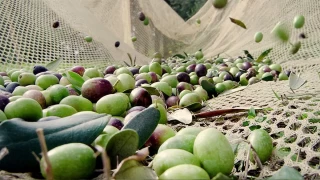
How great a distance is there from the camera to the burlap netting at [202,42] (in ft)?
3.11

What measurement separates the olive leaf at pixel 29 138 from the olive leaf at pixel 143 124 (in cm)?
8

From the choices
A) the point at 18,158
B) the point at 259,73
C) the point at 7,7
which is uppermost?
the point at 7,7

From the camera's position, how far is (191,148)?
2.24ft

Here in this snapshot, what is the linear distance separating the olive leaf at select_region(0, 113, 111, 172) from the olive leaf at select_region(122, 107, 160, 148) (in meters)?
0.08

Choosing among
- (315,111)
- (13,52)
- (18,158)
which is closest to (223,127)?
(315,111)

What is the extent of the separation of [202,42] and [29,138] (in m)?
3.87

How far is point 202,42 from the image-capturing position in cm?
431

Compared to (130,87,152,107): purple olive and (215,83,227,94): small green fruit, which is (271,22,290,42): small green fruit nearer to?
(215,83,227,94): small green fruit

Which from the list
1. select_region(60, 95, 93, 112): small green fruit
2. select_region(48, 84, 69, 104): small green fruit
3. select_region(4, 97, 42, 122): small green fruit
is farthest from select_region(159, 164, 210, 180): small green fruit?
select_region(48, 84, 69, 104): small green fruit

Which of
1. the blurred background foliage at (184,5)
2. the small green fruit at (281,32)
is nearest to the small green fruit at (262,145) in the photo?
the small green fruit at (281,32)

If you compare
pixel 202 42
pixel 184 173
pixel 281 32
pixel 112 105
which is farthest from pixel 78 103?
pixel 202 42

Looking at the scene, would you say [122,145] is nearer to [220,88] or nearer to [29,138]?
[29,138]

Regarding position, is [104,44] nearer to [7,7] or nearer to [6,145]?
[7,7]

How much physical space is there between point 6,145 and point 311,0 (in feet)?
10.0
